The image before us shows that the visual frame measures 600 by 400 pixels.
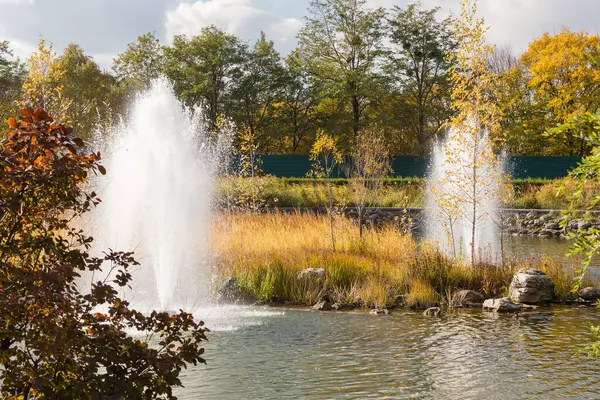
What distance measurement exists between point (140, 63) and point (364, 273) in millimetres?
35965

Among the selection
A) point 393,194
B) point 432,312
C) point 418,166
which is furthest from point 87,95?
point 432,312

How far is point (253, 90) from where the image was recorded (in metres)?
38.8

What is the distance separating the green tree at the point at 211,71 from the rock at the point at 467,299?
94.8 ft

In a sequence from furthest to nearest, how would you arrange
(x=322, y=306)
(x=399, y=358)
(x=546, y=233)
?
(x=546, y=233) < (x=322, y=306) < (x=399, y=358)

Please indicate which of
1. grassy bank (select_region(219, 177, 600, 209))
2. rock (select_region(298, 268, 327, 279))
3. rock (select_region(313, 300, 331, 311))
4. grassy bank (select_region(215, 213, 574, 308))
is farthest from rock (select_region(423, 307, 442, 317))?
grassy bank (select_region(219, 177, 600, 209))

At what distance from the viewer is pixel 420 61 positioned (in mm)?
38656

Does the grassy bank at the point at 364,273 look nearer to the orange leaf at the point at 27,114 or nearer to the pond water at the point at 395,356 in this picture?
the pond water at the point at 395,356

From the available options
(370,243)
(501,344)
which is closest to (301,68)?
(370,243)

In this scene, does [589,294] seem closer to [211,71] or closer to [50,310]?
[50,310]

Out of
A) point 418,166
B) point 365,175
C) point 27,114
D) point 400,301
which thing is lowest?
point 400,301

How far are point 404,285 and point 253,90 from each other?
29.6m

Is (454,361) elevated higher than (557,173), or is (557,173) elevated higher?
(557,173)

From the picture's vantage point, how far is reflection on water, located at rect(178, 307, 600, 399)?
6.08m

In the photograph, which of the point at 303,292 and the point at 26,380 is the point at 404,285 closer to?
the point at 303,292
